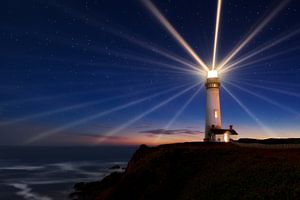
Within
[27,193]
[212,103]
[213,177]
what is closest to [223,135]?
[212,103]

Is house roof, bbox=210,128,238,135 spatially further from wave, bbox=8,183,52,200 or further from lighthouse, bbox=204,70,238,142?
wave, bbox=8,183,52,200

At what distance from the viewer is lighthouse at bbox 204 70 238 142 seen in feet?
134

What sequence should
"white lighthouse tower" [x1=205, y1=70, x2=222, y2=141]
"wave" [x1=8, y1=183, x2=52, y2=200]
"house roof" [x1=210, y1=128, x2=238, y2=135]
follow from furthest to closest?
"wave" [x1=8, y1=183, x2=52, y2=200]
"white lighthouse tower" [x1=205, y1=70, x2=222, y2=141]
"house roof" [x1=210, y1=128, x2=238, y2=135]

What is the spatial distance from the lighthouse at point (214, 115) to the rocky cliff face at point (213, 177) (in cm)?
1442

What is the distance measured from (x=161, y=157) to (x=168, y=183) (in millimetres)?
4905

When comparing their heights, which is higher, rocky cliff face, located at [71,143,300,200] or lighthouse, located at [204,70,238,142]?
lighthouse, located at [204,70,238,142]

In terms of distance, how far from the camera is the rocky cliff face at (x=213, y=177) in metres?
16.7

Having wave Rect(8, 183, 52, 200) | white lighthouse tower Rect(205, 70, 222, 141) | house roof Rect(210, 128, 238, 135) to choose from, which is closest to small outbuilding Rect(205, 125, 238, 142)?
house roof Rect(210, 128, 238, 135)

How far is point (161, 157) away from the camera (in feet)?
88.1

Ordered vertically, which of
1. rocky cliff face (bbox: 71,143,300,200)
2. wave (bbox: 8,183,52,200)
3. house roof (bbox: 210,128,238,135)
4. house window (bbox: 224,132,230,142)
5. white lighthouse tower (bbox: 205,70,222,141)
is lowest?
wave (bbox: 8,183,52,200)

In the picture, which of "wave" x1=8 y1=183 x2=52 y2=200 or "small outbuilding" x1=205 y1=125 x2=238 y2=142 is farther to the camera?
"wave" x1=8 y1=183 x2=52 y2=200

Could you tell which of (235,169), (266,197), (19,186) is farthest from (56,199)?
(266,197)

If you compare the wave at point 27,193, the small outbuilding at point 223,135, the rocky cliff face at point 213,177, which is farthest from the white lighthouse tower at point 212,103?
the wave at point 27,193

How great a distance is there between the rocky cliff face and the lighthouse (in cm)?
1442
